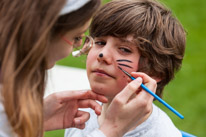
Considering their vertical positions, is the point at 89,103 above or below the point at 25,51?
below

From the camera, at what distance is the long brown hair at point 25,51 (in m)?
1.34

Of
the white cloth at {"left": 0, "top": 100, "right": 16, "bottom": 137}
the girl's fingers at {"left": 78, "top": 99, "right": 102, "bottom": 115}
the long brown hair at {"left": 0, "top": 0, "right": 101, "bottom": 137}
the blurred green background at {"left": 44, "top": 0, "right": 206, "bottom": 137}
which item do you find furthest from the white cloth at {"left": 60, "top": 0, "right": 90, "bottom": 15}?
the blurred green background at {"left": 44, "top": 0, "right": 206, "bottom": 137}

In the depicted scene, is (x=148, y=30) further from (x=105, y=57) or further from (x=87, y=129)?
(x=87, y=129)

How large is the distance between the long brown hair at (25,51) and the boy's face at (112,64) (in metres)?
0.52

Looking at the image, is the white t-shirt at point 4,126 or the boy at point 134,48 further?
the boy at point 134,48

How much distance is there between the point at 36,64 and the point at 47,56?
0.09 m

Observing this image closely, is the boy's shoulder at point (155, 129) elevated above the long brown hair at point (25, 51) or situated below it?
below

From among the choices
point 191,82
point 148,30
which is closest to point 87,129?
point 148,30

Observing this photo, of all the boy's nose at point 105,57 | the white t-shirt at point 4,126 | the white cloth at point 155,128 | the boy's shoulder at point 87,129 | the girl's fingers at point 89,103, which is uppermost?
the boy's nose at point 105,57

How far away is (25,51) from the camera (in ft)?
4.49

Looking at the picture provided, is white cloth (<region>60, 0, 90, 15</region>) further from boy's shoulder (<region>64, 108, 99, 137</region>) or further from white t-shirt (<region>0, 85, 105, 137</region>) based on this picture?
boy's shoulder (<region>64, 108, 99, 137</region>)

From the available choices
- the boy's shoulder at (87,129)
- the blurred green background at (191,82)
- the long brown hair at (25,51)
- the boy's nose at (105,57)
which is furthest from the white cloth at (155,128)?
the blurred green background at (191,82)

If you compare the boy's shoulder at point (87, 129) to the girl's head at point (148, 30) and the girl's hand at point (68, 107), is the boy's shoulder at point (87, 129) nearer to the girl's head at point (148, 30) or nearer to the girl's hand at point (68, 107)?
the girl's hand at point (68, 107)

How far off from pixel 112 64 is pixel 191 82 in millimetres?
2750
